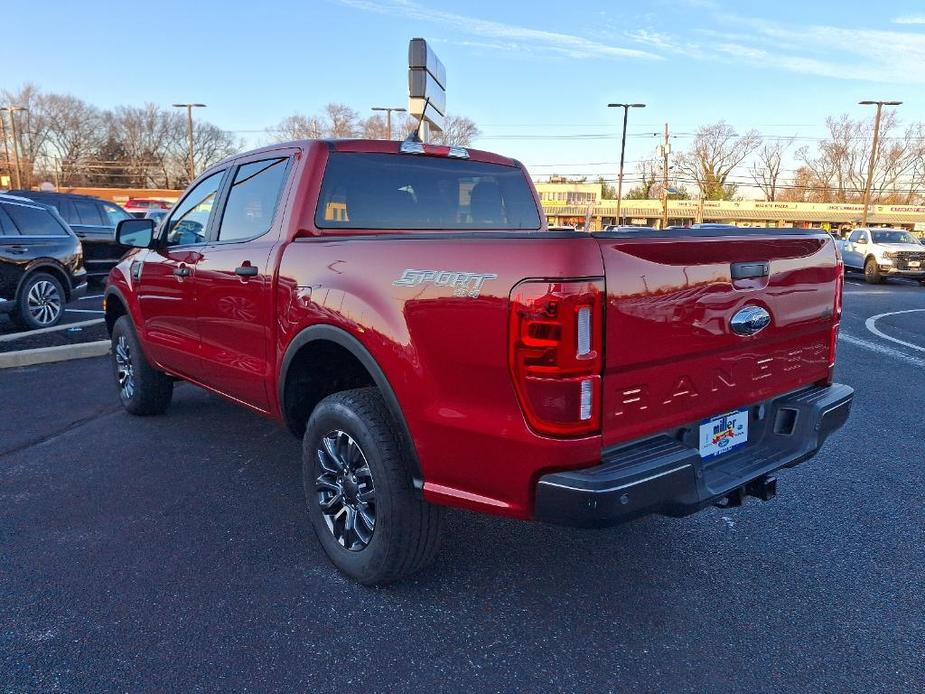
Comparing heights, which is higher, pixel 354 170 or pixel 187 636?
pixel 354 170

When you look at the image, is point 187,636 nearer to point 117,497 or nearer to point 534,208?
point 117,497

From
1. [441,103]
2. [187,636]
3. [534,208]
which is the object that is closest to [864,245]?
[441,103]

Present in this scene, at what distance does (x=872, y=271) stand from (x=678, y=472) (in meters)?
21.4

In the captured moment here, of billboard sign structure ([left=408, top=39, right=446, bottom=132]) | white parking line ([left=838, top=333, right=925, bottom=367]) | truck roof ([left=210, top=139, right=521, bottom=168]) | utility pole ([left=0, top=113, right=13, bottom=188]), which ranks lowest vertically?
white parking line ([left=838, top=333, right=925, bottom=367])

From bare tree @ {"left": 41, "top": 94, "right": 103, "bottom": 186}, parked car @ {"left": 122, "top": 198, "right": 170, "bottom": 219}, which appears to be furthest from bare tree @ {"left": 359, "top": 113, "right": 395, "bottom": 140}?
bare tree @ {"left": 41, "top": 94, "right": 103, "bottom": 186}

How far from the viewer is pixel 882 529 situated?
11.3ft

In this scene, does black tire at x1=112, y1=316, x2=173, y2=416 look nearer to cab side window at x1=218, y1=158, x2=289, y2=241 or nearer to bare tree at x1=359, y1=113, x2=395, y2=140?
cab side window at x1=218, y1=158, x2=289, y2=241

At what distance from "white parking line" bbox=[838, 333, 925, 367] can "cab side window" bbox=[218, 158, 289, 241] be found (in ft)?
23.8

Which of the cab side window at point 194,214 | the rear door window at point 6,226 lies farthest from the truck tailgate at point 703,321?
the rear door window at point 6,226

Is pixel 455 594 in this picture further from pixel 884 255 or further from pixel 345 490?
pixel 884 255

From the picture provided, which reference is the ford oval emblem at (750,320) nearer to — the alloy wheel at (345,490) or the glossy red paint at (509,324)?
the glossy red paint at (509,324)

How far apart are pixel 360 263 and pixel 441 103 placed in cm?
816

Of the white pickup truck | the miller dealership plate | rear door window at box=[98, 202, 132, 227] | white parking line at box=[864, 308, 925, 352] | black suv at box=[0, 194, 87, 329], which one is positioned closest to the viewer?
the miller dealership plate

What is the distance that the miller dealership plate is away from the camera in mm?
2660
